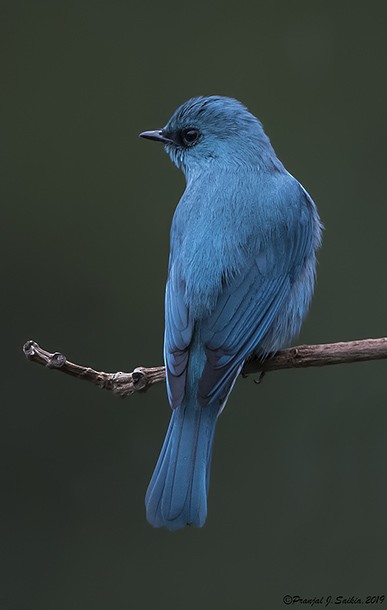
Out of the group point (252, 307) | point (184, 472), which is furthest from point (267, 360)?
point (184, 472)

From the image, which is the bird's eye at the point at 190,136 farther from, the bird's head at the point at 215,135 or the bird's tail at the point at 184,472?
the bird's tail at the point at 184,472

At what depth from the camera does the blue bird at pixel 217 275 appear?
4461mm

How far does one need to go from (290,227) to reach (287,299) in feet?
1.01

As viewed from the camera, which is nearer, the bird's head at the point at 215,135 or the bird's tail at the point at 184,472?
the bird's tail at the point at 184,472

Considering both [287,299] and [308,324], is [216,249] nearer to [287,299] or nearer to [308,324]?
[287,299]

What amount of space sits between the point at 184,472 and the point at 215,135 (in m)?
1.62

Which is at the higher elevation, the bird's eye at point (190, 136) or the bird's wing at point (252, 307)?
the bird's eye at point (190, 136)

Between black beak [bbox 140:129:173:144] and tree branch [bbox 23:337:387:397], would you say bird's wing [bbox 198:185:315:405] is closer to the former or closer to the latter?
tree branch [bbox 23:337:387:397]

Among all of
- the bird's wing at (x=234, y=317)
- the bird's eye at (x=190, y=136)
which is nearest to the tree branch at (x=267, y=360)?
the bird's wing at (x=234, y=317)

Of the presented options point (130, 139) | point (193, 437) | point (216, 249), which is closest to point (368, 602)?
point (193, 437)

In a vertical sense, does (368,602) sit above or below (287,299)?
below

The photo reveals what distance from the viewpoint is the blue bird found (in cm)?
446

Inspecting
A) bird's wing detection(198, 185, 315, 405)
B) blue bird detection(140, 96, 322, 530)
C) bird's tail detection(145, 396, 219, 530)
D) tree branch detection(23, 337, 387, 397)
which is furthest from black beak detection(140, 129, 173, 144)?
bird's tail detection(145, 396, 219, 530)

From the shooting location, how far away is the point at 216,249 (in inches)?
185
